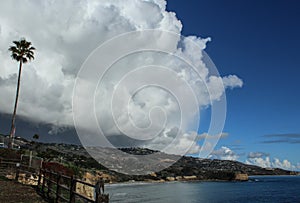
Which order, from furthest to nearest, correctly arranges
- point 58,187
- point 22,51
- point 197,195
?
point 197,195 → point 22,51 → point 58,187

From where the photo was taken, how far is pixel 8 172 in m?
24.7

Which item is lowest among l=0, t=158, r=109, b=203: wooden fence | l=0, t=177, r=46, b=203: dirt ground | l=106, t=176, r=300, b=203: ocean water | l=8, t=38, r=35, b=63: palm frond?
l=106, t=176, r=300, b=203: ocean water

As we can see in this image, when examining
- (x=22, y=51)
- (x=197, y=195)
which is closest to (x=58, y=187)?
(x=22, y=51)

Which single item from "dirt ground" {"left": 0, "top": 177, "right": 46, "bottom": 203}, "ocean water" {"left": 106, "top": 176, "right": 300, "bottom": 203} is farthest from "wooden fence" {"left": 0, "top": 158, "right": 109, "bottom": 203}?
"ocean water" {"left": 106, "top": 176, "right": 300, "bottom": 203}

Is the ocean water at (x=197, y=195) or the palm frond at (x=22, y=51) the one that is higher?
the palm frond at (x=22, y=51)

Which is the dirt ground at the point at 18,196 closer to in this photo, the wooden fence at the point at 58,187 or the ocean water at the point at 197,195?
the wooden fence at the point at 58,187

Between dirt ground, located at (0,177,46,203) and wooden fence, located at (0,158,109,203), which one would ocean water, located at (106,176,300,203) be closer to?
wooden fence, located at (0,158,109,203)

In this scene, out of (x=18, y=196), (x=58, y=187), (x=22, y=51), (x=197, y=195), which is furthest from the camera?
(x=197, y=195)

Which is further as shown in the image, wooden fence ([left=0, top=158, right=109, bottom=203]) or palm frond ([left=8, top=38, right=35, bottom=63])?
palm frond ([left=8, top=38, right=35, bottom=63])

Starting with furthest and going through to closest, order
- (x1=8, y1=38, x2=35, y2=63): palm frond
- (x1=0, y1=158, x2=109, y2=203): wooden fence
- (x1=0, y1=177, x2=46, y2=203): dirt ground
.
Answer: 1. (x1=8, y1=38, x2=35, y2=63): palm frond
2. (x1=0, y1=177, x2=46, y2=203): dirt ground
3. (x1=0, y1=158, x2=109, y2=203): wooden fence

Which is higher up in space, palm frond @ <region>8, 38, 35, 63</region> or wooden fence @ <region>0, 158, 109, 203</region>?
palm frond @ <region>8, 38, 35, 63</region>

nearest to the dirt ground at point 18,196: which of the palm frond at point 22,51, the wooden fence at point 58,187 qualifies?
the wooden fence at point 58,187

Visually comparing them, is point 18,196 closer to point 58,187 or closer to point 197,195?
point 58,187

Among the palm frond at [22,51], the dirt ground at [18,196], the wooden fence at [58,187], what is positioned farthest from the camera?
the palm frond at [22,51]
